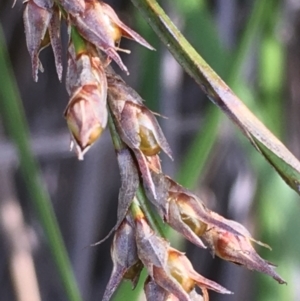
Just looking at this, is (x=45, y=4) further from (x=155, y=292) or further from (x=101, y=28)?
(x=155, y=292)

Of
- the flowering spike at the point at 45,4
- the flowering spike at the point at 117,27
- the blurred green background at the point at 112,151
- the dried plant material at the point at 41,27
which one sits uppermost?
the flowering spike at the point at 45,4

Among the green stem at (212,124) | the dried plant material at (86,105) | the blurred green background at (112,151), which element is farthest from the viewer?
the blurred green background at (112,151)

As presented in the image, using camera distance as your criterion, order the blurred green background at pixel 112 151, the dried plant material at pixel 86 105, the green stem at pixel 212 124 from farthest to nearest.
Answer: the blurred green background at pixel 112 151 → the green stem at pixel 212 124 → the dried plant material at pixel 86 105

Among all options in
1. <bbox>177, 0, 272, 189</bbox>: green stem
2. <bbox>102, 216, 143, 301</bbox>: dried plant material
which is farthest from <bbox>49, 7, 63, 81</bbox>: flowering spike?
<bbox>177, 0, 272, 189</bbox>: green stem

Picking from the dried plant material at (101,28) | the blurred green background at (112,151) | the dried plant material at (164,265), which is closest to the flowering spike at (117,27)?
the dried plant material at (101,28)

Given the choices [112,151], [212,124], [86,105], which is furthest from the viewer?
[112,151]

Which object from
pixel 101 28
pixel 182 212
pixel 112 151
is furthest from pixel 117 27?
pixel 112 151

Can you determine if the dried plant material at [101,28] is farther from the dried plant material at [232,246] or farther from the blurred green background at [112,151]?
the blurred green background at [112,151]
